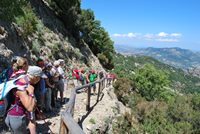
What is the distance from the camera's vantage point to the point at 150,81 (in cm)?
5900

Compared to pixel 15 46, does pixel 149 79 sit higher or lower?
lower

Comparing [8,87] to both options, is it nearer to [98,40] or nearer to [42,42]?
[42,42]

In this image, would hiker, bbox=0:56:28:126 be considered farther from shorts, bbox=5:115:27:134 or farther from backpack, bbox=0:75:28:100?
shorts, bbox=5:115:27:134

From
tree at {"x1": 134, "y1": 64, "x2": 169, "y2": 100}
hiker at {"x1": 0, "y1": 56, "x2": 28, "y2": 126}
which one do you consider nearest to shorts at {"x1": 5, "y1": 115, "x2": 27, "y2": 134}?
hiker at {"x1": 0, "y1": 56, "x2": 28, "y2": 126}

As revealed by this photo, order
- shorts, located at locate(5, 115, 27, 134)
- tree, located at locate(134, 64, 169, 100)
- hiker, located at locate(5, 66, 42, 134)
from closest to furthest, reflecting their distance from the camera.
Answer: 1. hiker, located at locate(5, 66, 42, 134)
2. shorts, located at locate(5, 115, 27, 134)
3. tree, located at locate(134, 64, 169, 100)

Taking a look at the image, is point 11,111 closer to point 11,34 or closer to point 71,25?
point 11,34

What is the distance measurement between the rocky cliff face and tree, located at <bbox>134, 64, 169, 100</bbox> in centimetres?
2010

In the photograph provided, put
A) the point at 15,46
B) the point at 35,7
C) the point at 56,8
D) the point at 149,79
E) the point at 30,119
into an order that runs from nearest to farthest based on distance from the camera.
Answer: the point at 30,119, the point at 15,46, the point at 35,7, the point at 56,8, the point at 149,79

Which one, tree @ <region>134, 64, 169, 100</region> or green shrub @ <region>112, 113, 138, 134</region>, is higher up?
green shrub @ <region>112, 113, 138, 134</region>

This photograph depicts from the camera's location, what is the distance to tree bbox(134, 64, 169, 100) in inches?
2276

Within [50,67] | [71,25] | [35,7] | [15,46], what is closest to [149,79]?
[71,25]

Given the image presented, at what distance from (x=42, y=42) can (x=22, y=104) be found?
19728 mm

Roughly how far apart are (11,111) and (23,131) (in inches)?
14.8

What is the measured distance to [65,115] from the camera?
4508 millimetres
